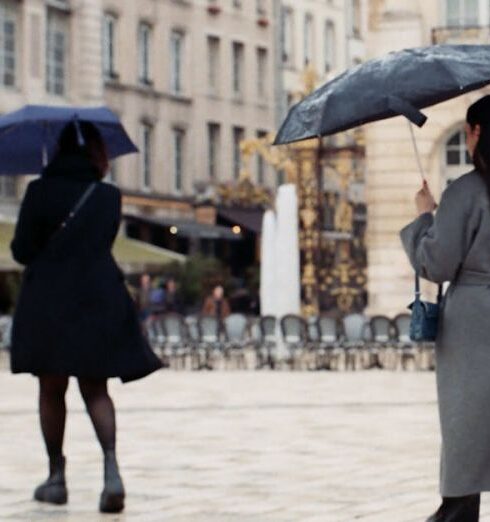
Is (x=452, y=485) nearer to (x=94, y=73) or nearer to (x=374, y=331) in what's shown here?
(x=374, y=331)

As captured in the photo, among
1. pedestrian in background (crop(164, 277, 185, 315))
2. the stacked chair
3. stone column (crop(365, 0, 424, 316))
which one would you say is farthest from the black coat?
pedestrian in background (crop(164, 277, 185, 315))

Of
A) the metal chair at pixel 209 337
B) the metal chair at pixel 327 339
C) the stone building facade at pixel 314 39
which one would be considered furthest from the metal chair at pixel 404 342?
the stone building facade at pixel 314 39

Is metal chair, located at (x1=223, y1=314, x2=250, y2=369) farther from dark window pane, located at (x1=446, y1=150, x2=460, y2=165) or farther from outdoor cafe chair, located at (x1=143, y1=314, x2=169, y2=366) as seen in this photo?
dark window pane, located at (x1=446, y1=150, x2=460, y2=165)

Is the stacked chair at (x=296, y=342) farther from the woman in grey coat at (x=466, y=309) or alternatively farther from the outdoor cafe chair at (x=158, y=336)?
the woman in grey coat at (x=466, y=309)

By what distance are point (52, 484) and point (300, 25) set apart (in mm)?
62745

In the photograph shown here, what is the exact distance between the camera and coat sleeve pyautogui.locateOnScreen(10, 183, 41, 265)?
1070 centimetres

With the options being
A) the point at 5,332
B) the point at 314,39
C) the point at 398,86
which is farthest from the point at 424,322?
the point at 314,39

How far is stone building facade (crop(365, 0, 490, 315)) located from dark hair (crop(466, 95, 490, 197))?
2948cm

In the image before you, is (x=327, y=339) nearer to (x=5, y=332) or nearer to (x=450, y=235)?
(x=5, y=332)

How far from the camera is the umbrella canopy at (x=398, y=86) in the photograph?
8586mm

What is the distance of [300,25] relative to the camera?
73125 millimetres

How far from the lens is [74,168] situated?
10.9 m

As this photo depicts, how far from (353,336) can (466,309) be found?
895 inches

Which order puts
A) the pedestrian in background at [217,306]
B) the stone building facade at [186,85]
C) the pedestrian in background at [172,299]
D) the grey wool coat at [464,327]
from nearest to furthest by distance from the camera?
1. the grey wool coat at [464,327]
2. the pedestrian in background at [217,306]
3. the pedestrian in background at [172,299]
4. the stone building facade at [186,85]
